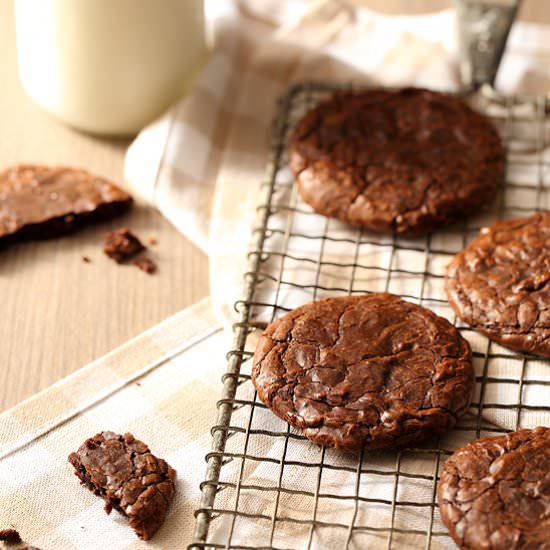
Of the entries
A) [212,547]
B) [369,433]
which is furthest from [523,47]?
[212,547]

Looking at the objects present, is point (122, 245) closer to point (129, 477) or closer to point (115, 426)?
point (115, 426)

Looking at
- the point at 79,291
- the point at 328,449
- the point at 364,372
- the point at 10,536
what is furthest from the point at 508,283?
the point at 10,536

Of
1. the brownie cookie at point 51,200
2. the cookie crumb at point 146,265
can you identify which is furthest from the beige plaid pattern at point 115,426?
the brownie cookie at point 51,200

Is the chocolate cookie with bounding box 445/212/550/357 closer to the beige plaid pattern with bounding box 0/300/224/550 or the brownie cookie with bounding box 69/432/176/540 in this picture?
the beige plaid pattern with bounding box 0/300/224/550

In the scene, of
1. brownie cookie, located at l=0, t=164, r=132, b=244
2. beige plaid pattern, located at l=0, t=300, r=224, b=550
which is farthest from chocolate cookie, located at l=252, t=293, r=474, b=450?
brownie cookie, located at l=0, t=164, r=132, b=244

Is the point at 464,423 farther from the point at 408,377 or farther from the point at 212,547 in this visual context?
the point at 212,547
